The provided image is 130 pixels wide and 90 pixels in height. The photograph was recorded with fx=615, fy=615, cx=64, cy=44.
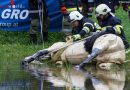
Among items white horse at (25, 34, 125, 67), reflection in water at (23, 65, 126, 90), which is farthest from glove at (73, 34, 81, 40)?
reflection in water at (23, 65, 126, 90)

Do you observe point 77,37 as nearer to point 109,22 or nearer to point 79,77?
point 109,22

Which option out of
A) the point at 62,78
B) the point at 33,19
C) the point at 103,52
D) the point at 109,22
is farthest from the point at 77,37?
the point at 33,19

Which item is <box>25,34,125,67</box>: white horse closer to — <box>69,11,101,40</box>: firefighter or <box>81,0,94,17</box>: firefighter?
<box>69,11,101,40</box>: firefighter

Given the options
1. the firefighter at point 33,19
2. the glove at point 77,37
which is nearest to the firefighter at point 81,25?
the glove at point 77,37

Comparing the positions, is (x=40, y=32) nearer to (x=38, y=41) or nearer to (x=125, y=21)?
(x=38, y=41)

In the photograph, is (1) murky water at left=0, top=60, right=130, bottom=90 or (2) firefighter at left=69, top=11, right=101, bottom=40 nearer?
(1) murky water at left=0, top=60, right=130, bottom=90

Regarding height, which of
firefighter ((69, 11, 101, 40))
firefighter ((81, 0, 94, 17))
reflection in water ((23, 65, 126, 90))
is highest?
firefighter ((69, 11, 101, 40))

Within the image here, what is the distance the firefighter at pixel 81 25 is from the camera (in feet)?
50.9

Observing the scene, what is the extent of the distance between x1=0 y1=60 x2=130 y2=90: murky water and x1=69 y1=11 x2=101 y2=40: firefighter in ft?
4.41

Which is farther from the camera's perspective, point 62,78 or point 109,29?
point 109,29

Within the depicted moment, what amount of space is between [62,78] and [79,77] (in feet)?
1.23

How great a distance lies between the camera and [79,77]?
1227cm

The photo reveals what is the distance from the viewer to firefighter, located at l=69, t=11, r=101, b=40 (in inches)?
611

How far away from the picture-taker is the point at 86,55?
577 inches
